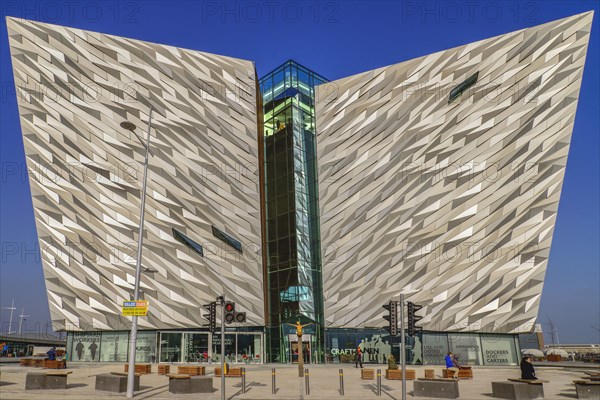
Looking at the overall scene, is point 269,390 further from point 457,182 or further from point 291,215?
point 291,215

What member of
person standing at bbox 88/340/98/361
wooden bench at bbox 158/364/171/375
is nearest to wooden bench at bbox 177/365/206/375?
wooden bench at bbox 158/364/171/375

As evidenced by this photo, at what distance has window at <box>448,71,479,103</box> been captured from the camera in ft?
135

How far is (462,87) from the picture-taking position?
136ft

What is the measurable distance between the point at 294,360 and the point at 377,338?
8086 millimetres

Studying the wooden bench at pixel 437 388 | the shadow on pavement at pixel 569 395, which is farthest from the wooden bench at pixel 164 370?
the shadow on pavement at pixel 569 395

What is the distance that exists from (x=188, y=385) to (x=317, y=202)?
2940cm

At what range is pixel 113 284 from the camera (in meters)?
40.4

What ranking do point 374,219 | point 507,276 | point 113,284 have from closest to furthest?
point 507,276 < point 113,284 < point 374,219

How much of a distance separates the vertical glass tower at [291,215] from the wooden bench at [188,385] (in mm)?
23858

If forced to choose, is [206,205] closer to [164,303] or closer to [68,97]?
[164,303]

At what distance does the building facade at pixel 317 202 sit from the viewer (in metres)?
38.3

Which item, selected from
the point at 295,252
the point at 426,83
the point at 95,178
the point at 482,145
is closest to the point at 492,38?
the point at 426,83

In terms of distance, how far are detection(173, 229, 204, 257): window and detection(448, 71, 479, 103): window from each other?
25.9m

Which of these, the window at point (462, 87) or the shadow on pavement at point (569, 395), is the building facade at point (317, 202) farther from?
the shadow on pavement at point (569, 395)
